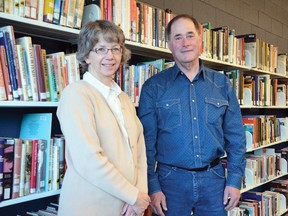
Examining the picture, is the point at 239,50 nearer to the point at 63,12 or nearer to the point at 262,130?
the point at 262,130

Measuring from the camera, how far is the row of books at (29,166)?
116cm

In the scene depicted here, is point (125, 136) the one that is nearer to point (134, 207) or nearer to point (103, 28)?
point (134, 207)

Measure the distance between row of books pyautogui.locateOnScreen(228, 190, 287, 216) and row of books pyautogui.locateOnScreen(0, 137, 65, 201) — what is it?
1769 mm

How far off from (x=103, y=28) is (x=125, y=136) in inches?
16.9

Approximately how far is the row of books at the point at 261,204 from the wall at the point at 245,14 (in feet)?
5.77

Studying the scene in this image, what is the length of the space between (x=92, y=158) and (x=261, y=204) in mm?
2461

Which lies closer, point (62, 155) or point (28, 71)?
point (28, 71)

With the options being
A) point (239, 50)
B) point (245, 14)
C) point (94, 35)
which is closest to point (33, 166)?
point (94, 35)

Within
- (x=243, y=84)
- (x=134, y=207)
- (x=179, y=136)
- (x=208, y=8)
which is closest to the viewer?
(x=134, y=207)

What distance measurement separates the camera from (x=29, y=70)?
1.22 meters

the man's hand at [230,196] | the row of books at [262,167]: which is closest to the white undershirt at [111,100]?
the man's hand at [230,196]

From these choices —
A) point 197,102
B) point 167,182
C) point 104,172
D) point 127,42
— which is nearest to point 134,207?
point 104,172

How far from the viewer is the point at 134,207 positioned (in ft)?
3.73

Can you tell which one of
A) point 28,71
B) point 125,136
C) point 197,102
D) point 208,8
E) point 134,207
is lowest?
point 134,207
